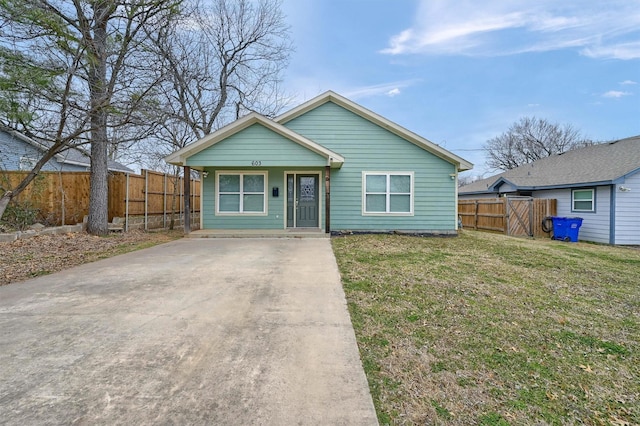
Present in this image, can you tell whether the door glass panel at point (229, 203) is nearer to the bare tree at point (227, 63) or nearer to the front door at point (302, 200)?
the front door at point (302, 200)

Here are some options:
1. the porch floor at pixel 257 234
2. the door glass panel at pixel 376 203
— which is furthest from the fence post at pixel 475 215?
the porch floor at pixel 257 234

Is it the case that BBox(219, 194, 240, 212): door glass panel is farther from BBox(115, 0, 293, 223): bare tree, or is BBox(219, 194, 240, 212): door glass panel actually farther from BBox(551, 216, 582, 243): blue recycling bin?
BBox(551, 216, 582, 243): blue recycling bin

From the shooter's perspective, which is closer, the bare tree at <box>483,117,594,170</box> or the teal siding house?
the teal siding house

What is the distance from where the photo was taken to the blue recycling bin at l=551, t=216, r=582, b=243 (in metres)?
13.0

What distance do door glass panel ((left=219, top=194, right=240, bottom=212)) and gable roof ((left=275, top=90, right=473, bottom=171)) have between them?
3.19 meters

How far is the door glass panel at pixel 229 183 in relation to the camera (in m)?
11.3

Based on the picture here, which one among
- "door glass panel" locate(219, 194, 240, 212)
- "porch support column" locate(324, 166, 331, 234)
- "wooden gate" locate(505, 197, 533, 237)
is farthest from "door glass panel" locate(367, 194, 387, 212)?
"wooden gate" locate(505, 197, 533, 237)

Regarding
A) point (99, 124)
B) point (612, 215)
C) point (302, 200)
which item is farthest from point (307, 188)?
point (612, 215)

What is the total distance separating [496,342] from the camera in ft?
10.2

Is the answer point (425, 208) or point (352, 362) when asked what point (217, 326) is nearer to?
point (352, 362)

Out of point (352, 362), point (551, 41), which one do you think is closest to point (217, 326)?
point (352, 362)

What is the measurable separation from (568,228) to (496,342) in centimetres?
1321

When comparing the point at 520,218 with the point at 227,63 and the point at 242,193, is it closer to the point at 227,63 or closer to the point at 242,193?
the point at 242,193

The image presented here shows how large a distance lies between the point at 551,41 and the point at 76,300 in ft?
71.7
